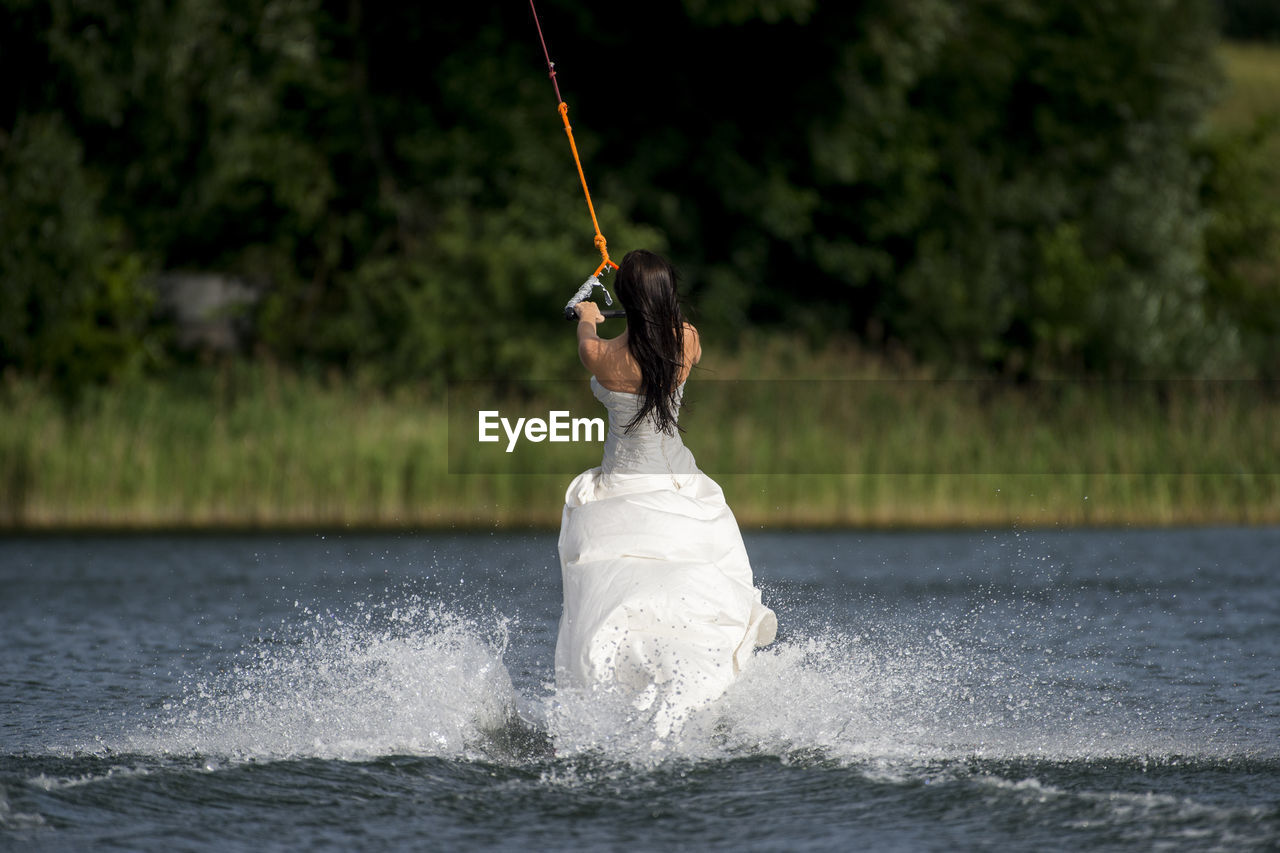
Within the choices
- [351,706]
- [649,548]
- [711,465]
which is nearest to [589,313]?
[649,548]

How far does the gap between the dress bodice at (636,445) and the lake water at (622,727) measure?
3.34ft

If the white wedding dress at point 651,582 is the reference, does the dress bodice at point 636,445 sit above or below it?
above

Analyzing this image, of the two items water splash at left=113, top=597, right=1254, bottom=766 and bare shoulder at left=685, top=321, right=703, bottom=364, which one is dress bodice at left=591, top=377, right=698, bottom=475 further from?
Result: water splash at left=113, top=597, right=1254, bottom=766

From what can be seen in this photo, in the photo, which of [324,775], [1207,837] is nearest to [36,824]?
[324,775]

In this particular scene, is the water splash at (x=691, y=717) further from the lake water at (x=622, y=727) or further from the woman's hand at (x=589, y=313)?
the woman's hand at (x=589, y=313)

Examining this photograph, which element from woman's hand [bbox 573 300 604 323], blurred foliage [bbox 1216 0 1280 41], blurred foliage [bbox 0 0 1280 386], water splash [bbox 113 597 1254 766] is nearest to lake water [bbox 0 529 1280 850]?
water splash [bbox 113 597 1254 766]

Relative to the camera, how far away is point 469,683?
8.66m

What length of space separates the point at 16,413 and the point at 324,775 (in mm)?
13000

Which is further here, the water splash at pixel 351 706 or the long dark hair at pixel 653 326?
the water splash at pixel 351 706

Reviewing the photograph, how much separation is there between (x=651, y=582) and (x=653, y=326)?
1.12m

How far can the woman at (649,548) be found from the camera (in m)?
7.75

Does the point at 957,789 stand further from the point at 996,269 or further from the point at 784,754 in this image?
the point at 996,269

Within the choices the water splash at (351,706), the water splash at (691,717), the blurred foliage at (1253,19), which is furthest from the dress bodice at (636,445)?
the blurred foliage at (1253,19)

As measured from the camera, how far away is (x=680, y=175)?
29984 millimetres
